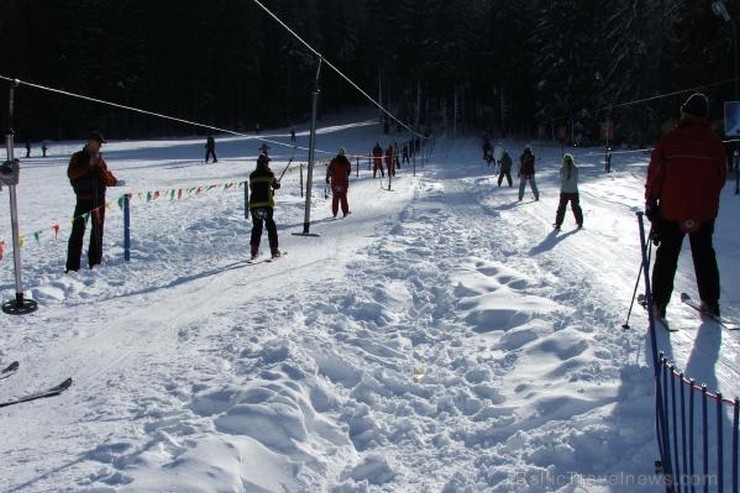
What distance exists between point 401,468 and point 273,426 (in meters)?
0.84

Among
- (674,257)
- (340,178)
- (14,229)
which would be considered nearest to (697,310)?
(674,257)

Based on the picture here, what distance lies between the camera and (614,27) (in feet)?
169

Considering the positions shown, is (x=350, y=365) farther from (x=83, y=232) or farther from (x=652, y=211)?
(x=83, y=232)

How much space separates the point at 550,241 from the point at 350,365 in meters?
7.03

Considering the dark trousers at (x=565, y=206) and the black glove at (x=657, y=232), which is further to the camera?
the dark trousers at (x=565, y=206)

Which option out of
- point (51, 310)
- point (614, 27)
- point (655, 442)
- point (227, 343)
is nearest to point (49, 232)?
point (51, 310)

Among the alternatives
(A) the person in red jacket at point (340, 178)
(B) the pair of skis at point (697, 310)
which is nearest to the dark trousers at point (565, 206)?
(A) the person in red jacket at point (340, 178)

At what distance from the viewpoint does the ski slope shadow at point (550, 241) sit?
10.6m

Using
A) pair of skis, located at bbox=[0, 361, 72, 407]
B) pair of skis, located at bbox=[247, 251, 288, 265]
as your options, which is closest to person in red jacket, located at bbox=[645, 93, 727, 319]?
pair of skis, located at bbox=[0, 361, 72, 407]

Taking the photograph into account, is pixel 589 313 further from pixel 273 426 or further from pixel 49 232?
pixel 49 232

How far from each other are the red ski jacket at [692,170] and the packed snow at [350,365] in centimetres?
99

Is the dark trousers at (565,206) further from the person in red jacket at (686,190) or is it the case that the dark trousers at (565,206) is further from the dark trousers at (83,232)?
the dark trousers at (83,232)

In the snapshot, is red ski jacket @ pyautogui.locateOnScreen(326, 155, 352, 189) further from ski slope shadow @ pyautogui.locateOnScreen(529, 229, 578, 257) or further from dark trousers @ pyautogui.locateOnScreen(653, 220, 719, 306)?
dark trousers @ pyautogui.locateOnScreen(653, 220, 719, 306)

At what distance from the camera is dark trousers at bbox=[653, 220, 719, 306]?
5.88 meters
